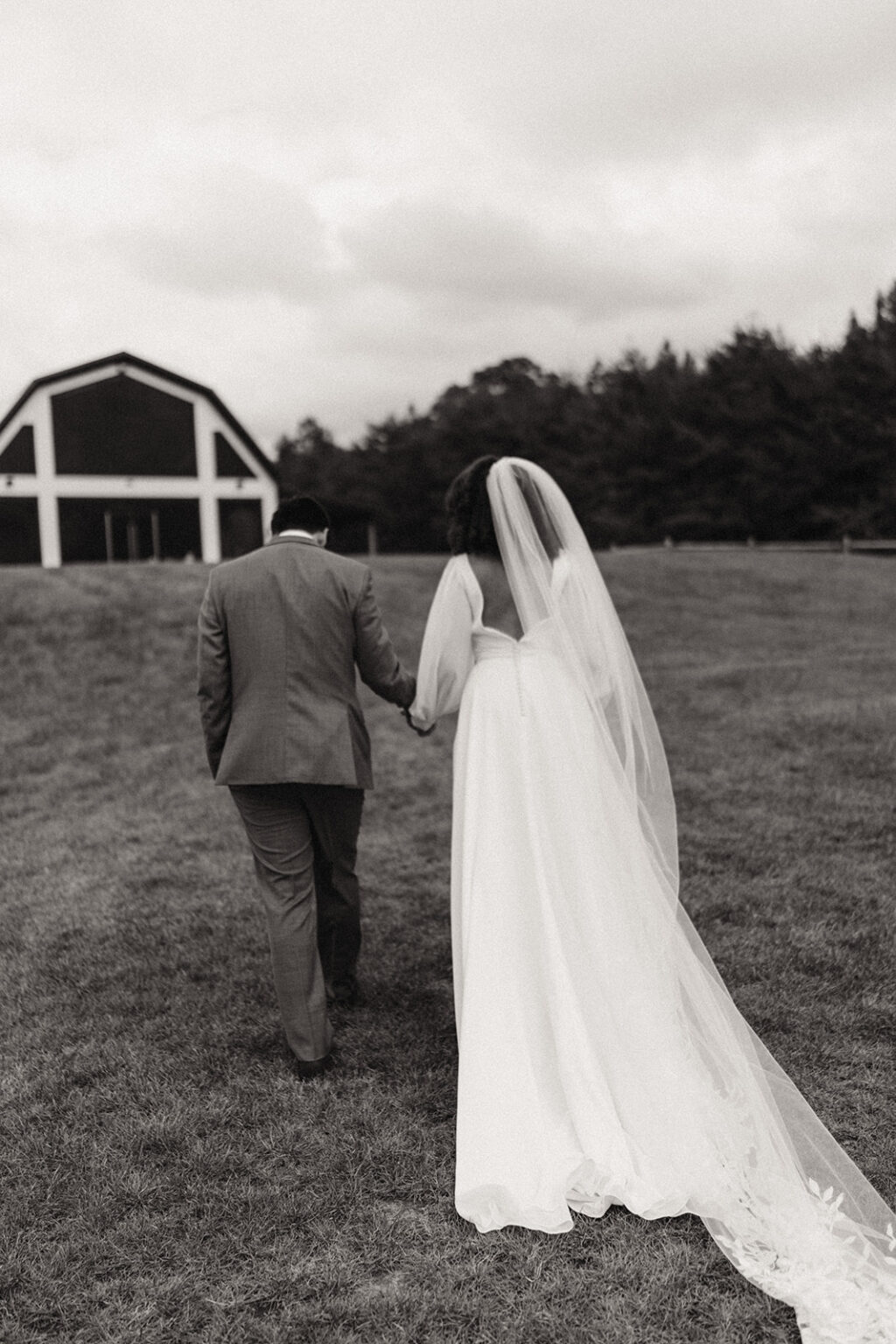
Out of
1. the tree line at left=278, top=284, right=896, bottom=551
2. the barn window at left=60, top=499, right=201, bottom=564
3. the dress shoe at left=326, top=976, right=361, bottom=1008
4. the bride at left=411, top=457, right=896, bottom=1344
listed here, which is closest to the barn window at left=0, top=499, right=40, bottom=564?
the barn window at left=60, top=499, right=201, bottom=564

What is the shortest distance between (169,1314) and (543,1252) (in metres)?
1.08

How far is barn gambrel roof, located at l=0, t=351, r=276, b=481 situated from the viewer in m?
26.8

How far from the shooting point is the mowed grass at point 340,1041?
3.04 meters

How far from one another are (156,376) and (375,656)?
84.1ft

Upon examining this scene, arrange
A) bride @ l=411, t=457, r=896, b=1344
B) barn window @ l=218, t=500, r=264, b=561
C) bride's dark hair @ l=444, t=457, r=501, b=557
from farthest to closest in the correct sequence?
barn window @ l=218, t=500, r=264, b=561 < bride's dark hair @ l=444, t=457, r=501, b=557 < bride @ l=411, t=457, r=896, b=1344

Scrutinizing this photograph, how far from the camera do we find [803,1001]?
5121 millimetres

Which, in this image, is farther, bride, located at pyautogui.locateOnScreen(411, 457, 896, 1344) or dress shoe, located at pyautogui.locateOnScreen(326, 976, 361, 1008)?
dress shoe, located at pyautogui.locateOnScreen(326, 976, 361, 1008)

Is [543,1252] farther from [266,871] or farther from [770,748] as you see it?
[770,748]

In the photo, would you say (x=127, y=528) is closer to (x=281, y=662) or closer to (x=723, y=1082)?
(x=281, y=662)

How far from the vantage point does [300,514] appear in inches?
184

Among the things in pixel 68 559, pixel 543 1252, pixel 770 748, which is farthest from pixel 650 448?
pixel 543 1252

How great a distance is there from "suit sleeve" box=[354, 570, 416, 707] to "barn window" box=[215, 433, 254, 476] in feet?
83.5

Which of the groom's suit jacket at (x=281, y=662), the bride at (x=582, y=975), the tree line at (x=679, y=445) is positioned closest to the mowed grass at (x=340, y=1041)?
the bride at (x=582, y=975)

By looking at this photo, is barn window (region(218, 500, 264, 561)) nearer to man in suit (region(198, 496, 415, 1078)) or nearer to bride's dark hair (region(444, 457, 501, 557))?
man in suit (region(198, 496, 415, 1078))
